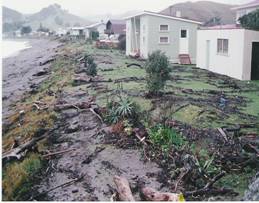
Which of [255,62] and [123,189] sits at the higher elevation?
[255,62]

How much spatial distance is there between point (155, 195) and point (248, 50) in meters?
12.5

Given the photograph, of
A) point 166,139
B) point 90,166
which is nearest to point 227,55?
point 166,139

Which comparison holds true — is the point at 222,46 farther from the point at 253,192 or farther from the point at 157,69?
the point at 253,192

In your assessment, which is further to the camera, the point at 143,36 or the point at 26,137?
the point at 143,36

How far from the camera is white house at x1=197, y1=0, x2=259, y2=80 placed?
17359 mm

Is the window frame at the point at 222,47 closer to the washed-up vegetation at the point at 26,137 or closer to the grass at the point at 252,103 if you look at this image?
the grass at the point at 252,103

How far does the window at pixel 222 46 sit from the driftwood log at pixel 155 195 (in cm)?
1384

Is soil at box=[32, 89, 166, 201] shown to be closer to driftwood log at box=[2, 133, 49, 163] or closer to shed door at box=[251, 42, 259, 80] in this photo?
driftwood log at box=[2, 133, 49, 163]

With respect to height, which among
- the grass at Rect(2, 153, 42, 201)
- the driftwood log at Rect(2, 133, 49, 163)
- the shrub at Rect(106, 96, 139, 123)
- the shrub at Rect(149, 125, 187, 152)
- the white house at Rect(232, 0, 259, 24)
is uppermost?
the white house at Rect(232, 0, 259, 24)

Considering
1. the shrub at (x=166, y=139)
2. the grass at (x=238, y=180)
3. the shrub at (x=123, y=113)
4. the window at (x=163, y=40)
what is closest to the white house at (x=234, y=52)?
the window at (x=163, y=40)

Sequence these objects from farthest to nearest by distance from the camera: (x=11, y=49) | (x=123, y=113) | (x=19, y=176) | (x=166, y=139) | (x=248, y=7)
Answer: (x=11, y=49), (x=248, y=7), (x=123, y=113), (x=166, y=139), (x=19, y=176)

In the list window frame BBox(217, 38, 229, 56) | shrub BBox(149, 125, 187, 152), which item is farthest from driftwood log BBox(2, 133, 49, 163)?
window frame BBox(217, 38, 229, 56)

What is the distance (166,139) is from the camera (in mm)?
8328

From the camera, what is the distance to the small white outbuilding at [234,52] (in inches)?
683
